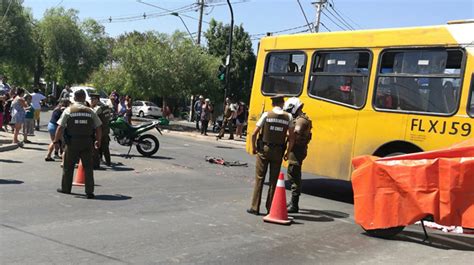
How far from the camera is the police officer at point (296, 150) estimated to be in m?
8.27

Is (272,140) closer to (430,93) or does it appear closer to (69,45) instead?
(430,93)

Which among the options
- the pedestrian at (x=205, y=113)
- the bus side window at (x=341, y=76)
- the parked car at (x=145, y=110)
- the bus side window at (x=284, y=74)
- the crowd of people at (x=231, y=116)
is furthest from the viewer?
the parked car at (x=145, y=110)

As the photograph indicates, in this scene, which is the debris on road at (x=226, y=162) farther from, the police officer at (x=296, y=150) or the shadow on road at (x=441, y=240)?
the shadow on road at (x=441, y=240)

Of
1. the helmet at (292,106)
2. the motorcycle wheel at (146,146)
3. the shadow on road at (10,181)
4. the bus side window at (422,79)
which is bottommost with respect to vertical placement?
the shadow on road at (10,181)

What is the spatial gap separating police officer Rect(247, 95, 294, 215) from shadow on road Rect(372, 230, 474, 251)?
2030 millimetres

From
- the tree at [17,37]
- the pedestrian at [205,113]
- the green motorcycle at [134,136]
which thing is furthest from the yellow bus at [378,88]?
the tree at [17,37]

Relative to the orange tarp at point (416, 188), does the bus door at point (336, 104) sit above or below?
above

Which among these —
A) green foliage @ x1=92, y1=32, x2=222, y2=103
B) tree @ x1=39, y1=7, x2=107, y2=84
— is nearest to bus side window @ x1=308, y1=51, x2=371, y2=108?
green foliage @ x1=92, y1=32, x2=222, y2=103

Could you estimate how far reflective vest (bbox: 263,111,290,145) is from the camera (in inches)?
307

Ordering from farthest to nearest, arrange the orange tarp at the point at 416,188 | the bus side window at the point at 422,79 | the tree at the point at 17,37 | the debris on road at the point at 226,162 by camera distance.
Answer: the tree at the point at 17,37, the debris on road at the point at 226,162, the bus side window at the point at 422,79, the orange tarp at the point at 416,188

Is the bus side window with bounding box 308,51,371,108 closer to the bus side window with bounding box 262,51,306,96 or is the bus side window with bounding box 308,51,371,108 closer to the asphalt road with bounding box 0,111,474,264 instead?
the bus side window with bounding box 262,51,306,96

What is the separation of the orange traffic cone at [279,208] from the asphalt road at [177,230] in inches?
6.0

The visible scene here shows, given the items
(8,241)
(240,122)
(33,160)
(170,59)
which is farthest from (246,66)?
(8,241)

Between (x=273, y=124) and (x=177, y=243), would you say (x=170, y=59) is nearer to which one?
(x=273, y=124)
